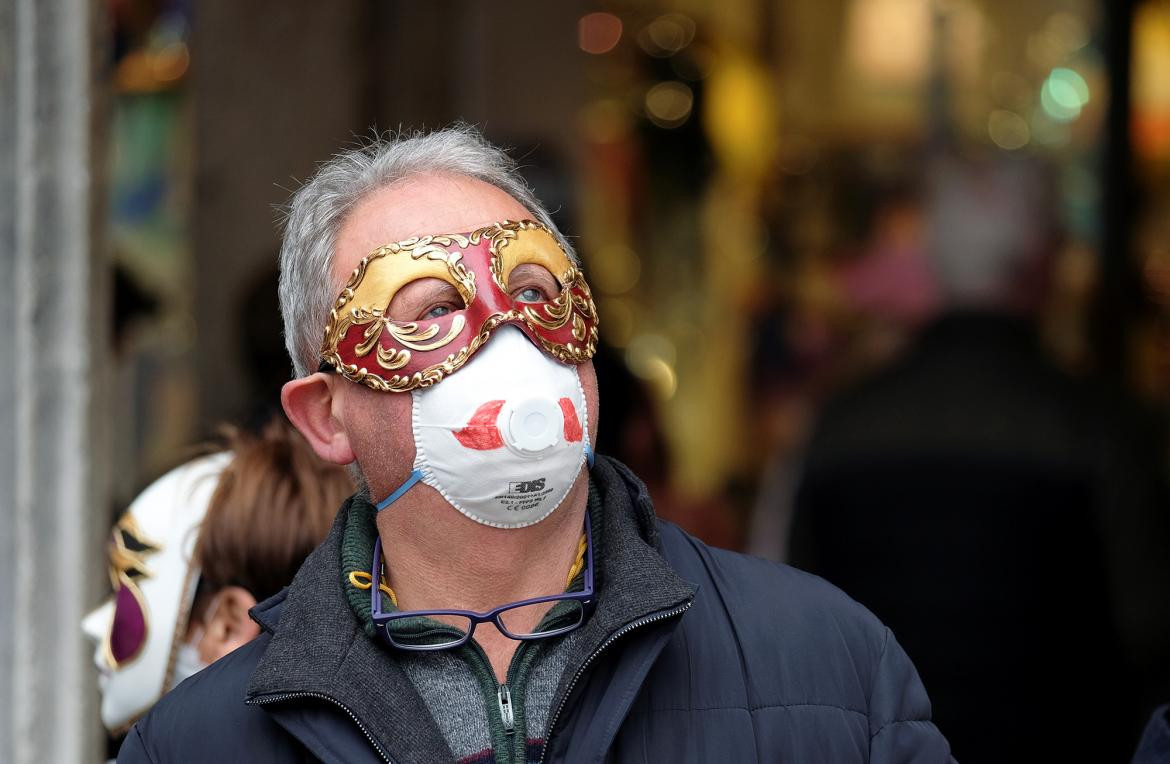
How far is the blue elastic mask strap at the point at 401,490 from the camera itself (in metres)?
1.96

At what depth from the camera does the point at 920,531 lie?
3859 mm

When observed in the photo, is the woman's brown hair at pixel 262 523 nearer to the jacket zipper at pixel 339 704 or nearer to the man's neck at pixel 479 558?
the man's neck at pixel 479 558

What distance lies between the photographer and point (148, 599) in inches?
101

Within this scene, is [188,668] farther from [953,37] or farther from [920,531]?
[953,37]

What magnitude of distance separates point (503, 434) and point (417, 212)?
34 cm

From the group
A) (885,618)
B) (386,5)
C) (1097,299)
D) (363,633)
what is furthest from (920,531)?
(1097,299)

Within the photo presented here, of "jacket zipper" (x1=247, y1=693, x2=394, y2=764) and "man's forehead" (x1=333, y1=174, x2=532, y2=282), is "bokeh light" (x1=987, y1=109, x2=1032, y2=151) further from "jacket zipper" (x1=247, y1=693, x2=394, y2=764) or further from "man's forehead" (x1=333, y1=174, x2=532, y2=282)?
"jacket zipper" (x1=247, y1=693, x2=394, y2=764)

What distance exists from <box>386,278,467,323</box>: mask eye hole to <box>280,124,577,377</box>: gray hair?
108mm

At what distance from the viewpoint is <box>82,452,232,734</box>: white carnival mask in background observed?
256cm

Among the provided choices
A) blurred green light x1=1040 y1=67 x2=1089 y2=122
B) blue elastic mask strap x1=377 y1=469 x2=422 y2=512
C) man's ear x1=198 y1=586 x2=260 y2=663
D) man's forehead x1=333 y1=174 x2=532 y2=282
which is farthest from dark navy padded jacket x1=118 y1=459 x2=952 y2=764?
blurred green light x1=1040 y1=67 x2=1089 y2=122

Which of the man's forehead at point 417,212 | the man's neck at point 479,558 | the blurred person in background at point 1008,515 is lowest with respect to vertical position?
the blurred person in background at point 1008,515

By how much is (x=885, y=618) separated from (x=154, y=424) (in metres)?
3.91

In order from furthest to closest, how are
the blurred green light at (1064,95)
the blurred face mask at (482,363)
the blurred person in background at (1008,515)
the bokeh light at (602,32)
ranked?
the bokeh light at (602,32) < the blurred green light at (1064,95) < the blurred person in background at (1008,515) < the blurred face mask at (482,363)

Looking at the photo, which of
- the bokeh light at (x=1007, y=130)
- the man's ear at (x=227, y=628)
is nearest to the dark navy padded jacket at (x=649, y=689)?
the man's ear at (x=227, y=628)
